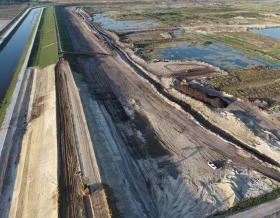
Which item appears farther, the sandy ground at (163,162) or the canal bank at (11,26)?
the canal bank at (11,26)

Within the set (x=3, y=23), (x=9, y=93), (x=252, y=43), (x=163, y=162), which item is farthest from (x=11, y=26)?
(x=163, y=162)

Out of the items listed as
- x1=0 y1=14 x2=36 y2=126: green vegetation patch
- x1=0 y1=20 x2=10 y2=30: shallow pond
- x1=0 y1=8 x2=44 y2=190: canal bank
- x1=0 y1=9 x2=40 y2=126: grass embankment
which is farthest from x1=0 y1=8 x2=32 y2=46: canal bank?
x1=0 y1=8 x2=44 y2=190: canal bank

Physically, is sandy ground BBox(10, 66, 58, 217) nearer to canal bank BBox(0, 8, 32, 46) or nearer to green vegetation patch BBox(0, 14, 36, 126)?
green vegetation patch BBox(0, 14, 36, 126)

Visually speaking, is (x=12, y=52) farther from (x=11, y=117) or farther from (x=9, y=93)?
(x=11, y=117)

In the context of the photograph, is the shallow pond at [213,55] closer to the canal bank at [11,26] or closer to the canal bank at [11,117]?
the canal bank at [11,117]

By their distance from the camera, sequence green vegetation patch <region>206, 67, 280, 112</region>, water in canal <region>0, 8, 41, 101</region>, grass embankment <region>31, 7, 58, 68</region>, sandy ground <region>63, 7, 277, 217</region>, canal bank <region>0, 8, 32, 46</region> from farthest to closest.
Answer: canal bank <region>0, 8, 32, 46</region> < grass embankment <region>31, 7, 58, 68</region> < water in canal <region>0, 8, 41, 101</region> < green vegetation patch <region>206, 67, 280, 112</region> < sandy ground <region>63, 7, 277, 217</region>

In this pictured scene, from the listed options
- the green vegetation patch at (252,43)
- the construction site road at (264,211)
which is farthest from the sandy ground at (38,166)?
the green vegetation patch at (252,43)

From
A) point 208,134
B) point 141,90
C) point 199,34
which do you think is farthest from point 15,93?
point 199,34
